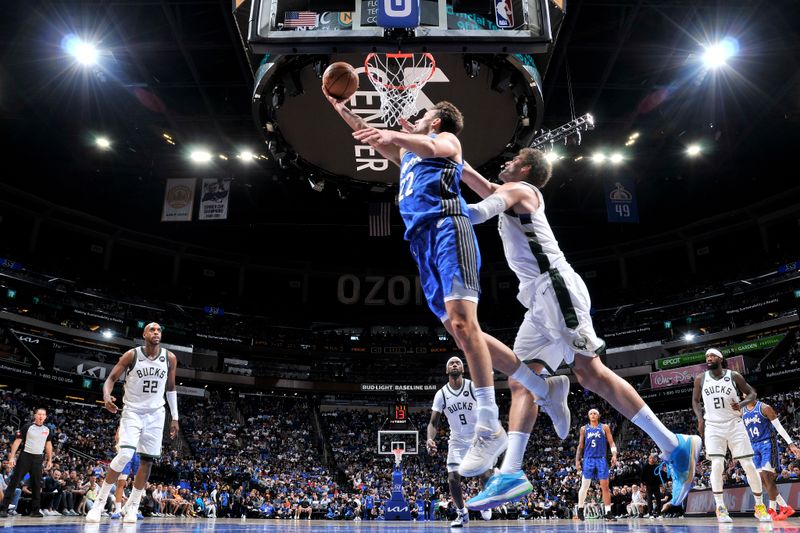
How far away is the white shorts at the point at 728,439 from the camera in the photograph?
7.93m

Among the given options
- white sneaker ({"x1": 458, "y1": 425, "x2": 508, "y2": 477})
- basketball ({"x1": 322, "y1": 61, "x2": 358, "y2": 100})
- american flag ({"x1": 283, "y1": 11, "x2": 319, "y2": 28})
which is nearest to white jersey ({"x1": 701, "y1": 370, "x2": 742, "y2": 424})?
white sneaker ({"x1": 458, "y1": 425, "x2": 508, "y2": 477})

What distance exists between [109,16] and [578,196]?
21.2 metres

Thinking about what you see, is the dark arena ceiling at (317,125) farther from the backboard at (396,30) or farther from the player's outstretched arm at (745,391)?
the player's outstretched arm at (745,391)

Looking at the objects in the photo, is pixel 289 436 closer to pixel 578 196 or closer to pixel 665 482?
pixel 578 196

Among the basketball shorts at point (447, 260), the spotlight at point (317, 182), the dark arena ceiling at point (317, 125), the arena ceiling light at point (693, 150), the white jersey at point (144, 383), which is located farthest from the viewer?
the arena ceiling light at point (693, 150)

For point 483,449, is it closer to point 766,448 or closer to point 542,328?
point 542,328

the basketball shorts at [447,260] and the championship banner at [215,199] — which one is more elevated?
the championship banner at [215,199]

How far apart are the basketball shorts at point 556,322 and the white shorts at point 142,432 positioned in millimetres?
4626

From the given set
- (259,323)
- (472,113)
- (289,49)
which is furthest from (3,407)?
(289,49)

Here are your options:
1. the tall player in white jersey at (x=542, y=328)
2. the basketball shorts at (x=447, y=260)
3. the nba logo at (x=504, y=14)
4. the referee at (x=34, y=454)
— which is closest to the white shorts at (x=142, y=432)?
the basketball shorts at (x=447, y=260)

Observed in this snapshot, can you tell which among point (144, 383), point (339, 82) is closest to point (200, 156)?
point (144, 383)

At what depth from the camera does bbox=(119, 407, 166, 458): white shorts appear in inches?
269

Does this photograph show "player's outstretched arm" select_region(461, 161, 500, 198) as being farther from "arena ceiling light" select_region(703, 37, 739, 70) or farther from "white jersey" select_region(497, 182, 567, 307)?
"arena ceiling light" select_region(703, 37, 739, 70)

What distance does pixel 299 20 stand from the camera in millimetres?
6723
